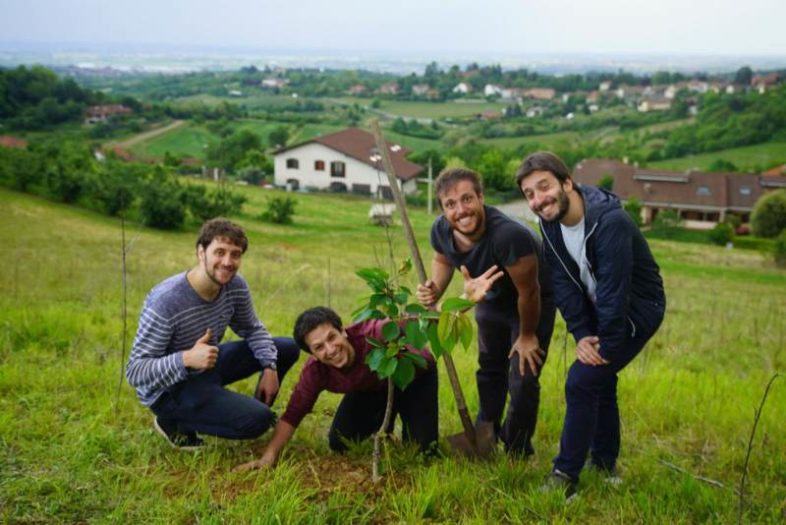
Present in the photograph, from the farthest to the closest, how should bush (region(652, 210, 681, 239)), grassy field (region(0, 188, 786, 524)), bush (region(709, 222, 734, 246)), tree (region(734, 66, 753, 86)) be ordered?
1. tree (region(734, 66, 753, 86))
2. bush (region(652, 210, 681, 239))
3. bush (region(709, 222, 734, 246))
4. grassy field (region(0, 188, 786, 524))

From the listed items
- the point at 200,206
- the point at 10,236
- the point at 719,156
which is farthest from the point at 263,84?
the point at 10,236

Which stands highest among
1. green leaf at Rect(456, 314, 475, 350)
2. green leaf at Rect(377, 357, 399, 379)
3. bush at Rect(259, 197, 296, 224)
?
green leaf at Rect(456, 314, 475, 350)

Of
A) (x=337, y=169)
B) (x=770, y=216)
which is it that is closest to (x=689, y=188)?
(x=770, y=216)

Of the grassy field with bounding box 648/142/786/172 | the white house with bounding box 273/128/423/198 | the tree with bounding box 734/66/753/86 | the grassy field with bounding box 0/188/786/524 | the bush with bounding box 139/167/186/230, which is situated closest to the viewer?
the grassy field with bounding box 0/188/786/524

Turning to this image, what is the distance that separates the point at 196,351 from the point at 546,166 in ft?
6.26

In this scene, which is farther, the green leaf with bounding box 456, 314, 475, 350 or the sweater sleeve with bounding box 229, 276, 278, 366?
the sweater sleeve with bounding box 229, 276, 278, 366

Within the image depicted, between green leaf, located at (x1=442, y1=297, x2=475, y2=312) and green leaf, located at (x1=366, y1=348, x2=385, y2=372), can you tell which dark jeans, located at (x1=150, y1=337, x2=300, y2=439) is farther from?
green leaf, located at (x1=442, y1=297, x2=475, y2=312)

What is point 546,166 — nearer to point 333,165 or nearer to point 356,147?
point 333,165

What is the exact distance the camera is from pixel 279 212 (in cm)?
3353

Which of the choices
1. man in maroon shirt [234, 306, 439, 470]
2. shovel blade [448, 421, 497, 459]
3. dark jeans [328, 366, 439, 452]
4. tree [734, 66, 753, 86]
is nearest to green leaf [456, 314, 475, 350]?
man in maroon shirt [234, 306, 439, 470]

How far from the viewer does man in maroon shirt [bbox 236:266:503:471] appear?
3.48m

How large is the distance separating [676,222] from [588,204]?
49.1m

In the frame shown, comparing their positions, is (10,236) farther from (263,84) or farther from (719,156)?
(263,84)

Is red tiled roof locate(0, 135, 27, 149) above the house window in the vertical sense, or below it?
above
